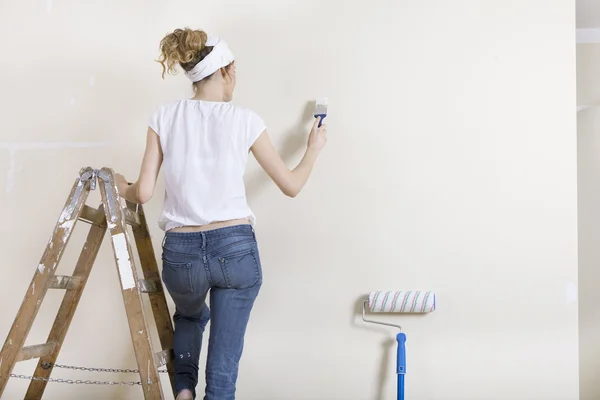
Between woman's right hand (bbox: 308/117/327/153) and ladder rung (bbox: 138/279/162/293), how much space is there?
1.87 ft

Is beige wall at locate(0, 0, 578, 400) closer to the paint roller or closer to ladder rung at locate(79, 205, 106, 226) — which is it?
the paint roller

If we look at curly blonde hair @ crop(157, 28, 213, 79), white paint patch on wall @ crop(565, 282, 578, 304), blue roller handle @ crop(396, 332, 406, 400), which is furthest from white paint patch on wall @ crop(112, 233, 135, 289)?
white paint patch on wall @ crop(565, 282, 578, 304)

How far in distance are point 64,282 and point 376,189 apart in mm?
954

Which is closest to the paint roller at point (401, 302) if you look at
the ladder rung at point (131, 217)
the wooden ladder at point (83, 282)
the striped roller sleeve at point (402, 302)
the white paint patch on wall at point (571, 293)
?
the striped roller sleeve at point (402, 302)

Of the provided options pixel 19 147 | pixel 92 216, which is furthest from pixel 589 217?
pixel 19 147

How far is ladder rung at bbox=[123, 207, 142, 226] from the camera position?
1643 millimetres

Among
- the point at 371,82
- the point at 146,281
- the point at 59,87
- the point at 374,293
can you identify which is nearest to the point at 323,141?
the point at 371,82

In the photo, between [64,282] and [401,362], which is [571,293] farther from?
[64,282]

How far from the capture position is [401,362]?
1.89 m

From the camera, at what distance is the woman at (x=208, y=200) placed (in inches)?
59.9

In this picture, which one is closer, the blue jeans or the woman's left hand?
the blue jeans

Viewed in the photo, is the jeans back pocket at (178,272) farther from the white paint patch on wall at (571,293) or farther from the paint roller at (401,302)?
the white paint patch on wall at (571,293)

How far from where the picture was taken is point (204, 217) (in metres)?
1.53

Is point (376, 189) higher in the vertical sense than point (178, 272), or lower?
higher
